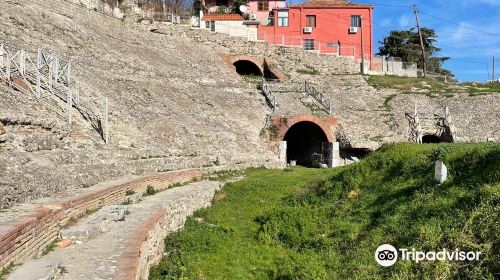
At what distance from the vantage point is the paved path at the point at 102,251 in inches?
263

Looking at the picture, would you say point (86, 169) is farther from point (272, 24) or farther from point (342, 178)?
point (272, 24)

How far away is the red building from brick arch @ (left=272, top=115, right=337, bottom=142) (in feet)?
57.8

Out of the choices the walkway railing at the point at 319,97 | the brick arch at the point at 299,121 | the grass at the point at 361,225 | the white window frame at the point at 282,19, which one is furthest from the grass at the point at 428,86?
the grass at the point at 361,225

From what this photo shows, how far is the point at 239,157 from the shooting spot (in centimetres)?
2277

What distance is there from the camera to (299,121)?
2773 cm

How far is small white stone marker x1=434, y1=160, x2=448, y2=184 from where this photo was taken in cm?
1099

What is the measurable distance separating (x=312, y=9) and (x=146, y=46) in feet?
64.8

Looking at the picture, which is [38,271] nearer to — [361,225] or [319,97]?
[361,225]

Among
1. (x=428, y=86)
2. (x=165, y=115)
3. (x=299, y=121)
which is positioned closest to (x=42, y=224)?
(x=165, y=115)

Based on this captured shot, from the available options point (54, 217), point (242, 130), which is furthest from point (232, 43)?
point (54, 217)

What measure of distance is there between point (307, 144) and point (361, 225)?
20.7 m

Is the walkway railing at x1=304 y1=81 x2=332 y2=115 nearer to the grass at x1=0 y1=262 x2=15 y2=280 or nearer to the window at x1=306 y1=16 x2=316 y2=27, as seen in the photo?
the window at x1=306 y1=16 x2=316 y2=27

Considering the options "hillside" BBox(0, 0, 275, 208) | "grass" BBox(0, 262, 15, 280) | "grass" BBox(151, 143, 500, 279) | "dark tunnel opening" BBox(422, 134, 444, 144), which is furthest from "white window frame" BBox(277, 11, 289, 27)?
"grass" BBox(0, 262, 15, 280)

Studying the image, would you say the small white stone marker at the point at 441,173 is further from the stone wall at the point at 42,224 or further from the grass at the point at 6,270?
the grass at the point at 6,270
